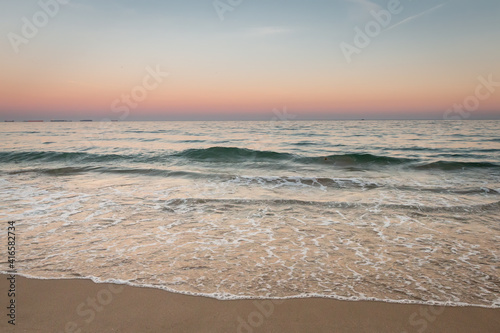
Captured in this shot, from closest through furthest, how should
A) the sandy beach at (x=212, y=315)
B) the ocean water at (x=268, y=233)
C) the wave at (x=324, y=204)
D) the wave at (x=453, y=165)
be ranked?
the sandy beach at (x=212, y=315) < the ocean water at (x=268, y=233) < the wave at (x=324, y=204) < the wave at (x=453, y=165)

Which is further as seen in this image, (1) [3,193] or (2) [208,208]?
(1) [3,193]

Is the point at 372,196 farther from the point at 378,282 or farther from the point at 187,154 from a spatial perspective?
the point at 187,154

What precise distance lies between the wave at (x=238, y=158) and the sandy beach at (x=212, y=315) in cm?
1413

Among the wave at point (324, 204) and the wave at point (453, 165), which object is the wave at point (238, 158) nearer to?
the wave at point (453, 165)

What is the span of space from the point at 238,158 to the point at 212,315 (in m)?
16.8

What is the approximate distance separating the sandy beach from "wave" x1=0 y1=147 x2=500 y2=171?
46.3 feet

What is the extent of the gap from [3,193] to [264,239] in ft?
29.3

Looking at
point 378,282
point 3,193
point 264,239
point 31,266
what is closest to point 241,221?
point 264,239

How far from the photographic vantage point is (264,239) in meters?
5.73

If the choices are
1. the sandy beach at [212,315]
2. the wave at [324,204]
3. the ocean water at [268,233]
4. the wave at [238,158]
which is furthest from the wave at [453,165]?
the sandy beach at [212,315]

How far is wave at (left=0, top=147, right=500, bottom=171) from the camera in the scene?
17.1m

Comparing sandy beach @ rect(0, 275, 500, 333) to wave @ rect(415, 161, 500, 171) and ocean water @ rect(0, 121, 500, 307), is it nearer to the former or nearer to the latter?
ocean water @ rect(0, 121, 500, 307)

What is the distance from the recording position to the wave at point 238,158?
17.1m

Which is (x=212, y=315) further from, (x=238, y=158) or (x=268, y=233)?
(x=238, y=158)
